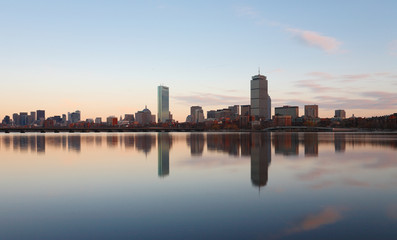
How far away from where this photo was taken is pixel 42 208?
14.8 metres

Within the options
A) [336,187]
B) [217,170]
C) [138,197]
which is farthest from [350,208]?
[217,170]

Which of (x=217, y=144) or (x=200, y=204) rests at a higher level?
(x=200, y=204)

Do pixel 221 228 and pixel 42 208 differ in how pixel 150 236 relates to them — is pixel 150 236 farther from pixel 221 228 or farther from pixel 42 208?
pixel 42 208

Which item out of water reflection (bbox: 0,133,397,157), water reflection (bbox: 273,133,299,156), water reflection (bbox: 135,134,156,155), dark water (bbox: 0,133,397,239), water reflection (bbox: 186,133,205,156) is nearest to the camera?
dark water (bbox: 0,133,397,239)

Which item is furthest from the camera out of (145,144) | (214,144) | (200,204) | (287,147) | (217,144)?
(145,144)

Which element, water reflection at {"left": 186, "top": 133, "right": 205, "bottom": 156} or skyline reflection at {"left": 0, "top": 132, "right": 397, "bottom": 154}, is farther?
skyline reflection at {"left": 0, "top": 132, "right": 397, "bottom": 154}

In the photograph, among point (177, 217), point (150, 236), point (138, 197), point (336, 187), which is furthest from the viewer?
point (336, 187)

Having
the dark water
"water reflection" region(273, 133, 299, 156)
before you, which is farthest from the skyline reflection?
the dark water

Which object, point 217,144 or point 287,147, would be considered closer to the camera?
point 287,147

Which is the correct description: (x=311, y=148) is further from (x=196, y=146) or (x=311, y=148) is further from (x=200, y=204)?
(x=200, y=204)

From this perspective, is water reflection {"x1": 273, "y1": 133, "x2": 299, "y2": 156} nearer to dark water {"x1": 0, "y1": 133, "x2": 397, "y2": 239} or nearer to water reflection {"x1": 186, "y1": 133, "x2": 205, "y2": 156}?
water reflection {"x1": 186, "y1": 133, "x2": 205, "y2": 156}

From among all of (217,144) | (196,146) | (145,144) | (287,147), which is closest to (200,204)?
(287,147)

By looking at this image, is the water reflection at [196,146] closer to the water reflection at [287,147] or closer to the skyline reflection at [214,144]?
the skyline reflection at [214,144]

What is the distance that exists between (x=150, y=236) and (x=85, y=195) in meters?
8.32
